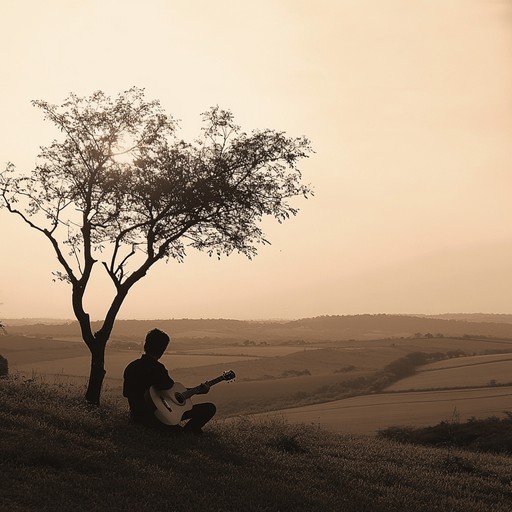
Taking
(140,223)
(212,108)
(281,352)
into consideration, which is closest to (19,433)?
(140,223)

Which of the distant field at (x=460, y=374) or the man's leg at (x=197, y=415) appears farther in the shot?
the distant field at (x=460, y=374)

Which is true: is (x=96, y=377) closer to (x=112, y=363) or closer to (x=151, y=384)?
(x=151, y=384)

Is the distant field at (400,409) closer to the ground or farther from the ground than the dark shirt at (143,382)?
closer to the ground

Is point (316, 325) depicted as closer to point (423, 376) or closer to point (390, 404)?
point (423, 376)

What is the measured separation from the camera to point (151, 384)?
1368 centimetres

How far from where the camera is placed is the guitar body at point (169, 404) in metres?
13.6

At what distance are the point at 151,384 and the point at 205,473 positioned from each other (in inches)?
116

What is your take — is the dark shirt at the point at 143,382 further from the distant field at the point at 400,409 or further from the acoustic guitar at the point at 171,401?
the distant field at the point at 400,409

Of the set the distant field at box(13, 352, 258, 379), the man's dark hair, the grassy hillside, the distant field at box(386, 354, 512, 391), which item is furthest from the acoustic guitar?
the distant field at box(13, 352, 258, 379)

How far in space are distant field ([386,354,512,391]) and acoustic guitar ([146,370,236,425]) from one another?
4210 centimetres

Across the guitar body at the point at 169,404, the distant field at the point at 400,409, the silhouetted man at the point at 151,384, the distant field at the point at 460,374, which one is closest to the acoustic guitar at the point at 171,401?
the guitar body at the point at 169,404

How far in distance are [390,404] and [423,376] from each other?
65.2 ft

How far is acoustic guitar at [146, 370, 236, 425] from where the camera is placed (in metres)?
13.6

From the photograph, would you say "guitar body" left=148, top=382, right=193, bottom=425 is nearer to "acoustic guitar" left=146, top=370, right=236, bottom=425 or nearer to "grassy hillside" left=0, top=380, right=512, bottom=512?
"acoustic guitar" left=146, top=370, right=236, bottom=425
